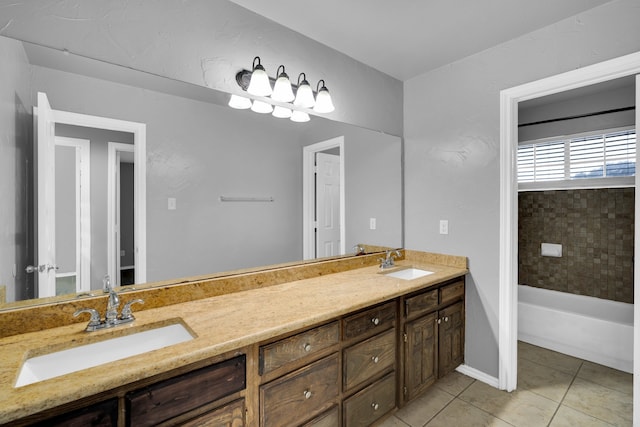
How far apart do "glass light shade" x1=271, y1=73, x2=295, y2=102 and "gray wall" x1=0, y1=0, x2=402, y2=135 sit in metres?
0.11

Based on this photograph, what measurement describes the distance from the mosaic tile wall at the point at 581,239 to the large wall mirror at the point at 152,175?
2.53m

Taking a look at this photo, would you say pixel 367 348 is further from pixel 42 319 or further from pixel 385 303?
pixel 42 319

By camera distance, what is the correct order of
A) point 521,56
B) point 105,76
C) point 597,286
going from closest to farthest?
1. point 105,76
2. point 521,56
3. point 597,286

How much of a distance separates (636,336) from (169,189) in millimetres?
2608

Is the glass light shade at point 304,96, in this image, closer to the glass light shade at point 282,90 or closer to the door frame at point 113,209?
the glass light shade at point 282,90

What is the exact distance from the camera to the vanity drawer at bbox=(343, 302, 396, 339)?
5.09ft

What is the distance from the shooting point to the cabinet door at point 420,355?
1.89 meters

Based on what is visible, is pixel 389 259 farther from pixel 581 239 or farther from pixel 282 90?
pixel 581 239

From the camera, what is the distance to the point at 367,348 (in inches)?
64.5

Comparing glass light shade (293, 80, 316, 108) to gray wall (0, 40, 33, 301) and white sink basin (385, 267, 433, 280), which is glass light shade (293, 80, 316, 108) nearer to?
gray wall (0, 40, 33, 301)

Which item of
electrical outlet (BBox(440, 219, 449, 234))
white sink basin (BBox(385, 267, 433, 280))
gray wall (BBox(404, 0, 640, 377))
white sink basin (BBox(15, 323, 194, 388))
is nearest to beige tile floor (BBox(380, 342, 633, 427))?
gray wall (BBox(404, 0, 640, 377))

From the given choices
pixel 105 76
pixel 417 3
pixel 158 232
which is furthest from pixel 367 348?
pixel 417 3

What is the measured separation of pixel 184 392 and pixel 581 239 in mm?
3732

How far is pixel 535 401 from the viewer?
2.08 metres
